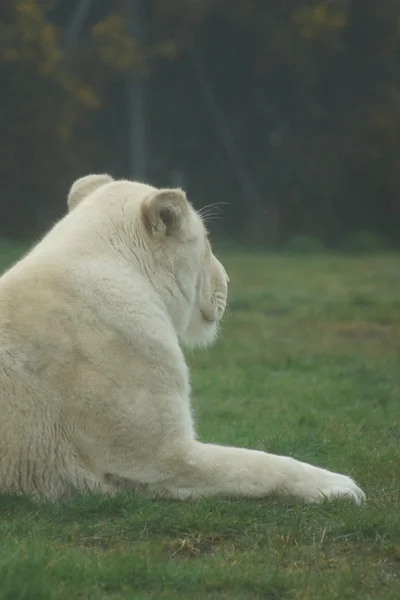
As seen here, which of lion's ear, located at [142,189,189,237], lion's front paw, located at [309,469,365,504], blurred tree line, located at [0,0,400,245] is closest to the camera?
lion's front paw, located at [309,469,365,504]

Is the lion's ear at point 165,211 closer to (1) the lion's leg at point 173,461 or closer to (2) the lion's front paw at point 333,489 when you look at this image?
(1) the lion's leg at point 173,461

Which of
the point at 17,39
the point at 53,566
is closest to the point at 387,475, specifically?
the point at 53,566

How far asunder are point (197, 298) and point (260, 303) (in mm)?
9201

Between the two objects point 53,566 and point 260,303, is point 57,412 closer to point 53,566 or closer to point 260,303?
point 53,566

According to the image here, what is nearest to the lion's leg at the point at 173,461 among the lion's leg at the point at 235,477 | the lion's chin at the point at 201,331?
the lion's leg at the point at 235,477

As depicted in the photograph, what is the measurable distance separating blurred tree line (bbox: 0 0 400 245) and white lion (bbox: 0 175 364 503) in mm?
18929

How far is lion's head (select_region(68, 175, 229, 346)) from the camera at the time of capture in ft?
16.8

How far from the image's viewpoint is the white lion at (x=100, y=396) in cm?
471

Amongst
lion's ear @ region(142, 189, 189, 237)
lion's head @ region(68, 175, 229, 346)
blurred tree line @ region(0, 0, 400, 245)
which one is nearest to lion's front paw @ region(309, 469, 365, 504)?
lion's head @ region(68, 175, 229, 346)

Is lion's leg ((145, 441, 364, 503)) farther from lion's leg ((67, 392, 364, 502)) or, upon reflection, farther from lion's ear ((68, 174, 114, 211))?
lion's ear ((68, 174, 114, 211))

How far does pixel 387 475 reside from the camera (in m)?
5.80

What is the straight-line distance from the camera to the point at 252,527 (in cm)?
457

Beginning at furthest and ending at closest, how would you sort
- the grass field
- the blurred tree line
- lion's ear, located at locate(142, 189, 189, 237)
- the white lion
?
the blurred tree line
lion's ear, located at locate(142, 189, 189, 237)
the white lion
the grass field

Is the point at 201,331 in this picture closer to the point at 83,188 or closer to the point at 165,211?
the point at 165,211
